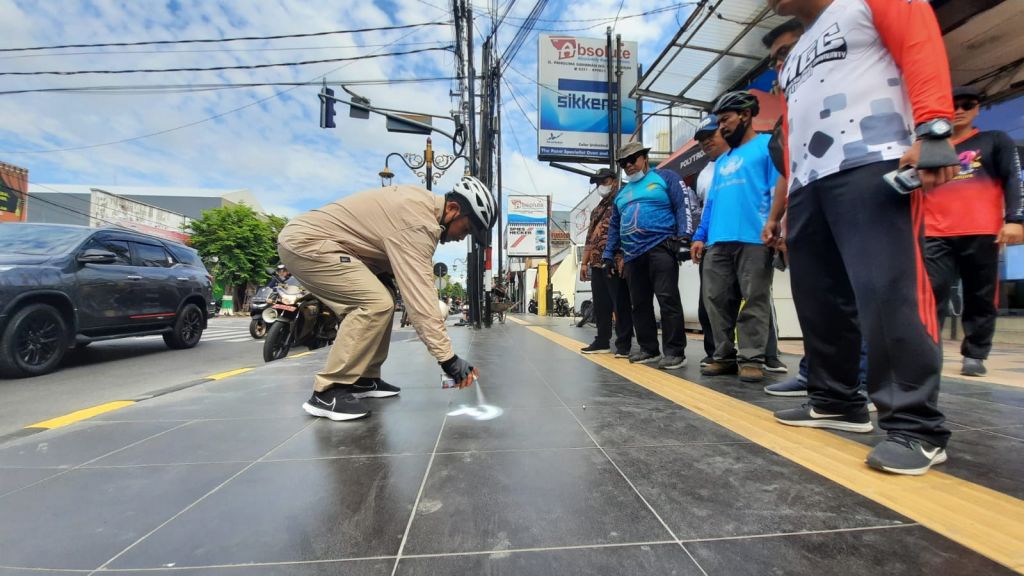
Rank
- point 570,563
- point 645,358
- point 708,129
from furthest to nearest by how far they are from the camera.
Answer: point 645,358, point 708,129, point 570,563

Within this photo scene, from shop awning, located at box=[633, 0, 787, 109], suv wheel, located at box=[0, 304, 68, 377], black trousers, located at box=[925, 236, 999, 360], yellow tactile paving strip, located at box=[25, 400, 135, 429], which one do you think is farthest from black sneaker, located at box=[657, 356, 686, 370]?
suv wheel, located at box=[0, 304, 68, 377]

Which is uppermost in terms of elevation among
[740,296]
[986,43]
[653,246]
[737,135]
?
[986,43]

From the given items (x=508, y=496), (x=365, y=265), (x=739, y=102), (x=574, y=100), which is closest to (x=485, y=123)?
(x=574, y=100)

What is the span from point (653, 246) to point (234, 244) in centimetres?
2853

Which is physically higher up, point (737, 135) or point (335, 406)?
point (737, 135)

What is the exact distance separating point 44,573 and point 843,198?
2.45 meters

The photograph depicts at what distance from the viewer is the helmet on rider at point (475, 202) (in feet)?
7.88

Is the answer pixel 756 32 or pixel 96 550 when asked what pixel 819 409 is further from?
pixel 756 32

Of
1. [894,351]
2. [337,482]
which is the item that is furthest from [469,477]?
[894,351]

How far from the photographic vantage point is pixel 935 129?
1335 mm

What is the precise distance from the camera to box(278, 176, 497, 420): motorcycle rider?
211cm

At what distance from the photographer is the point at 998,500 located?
118 centimetres

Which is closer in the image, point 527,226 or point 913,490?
point 913,490

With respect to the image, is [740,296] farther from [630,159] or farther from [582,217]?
[582,217]
